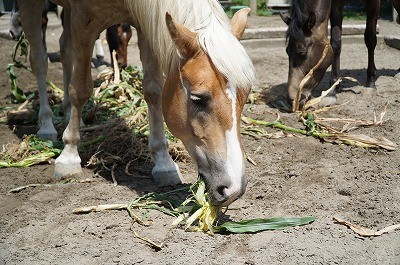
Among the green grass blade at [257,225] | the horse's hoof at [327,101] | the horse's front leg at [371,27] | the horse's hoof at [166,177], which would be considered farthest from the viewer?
the horse's front leg at [371,27]

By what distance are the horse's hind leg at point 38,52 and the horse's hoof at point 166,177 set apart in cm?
141

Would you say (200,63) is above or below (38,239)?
above

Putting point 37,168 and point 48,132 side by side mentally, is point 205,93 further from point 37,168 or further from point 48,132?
point 48,132

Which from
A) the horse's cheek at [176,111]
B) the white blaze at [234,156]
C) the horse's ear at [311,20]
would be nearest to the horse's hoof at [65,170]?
the horse's cheek at [176,111]

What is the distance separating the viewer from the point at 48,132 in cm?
498

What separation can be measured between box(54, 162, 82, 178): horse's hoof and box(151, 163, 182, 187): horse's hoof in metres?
0.63

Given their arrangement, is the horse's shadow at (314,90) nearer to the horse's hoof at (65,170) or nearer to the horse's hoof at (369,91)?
the horse's hoof at (369,91)

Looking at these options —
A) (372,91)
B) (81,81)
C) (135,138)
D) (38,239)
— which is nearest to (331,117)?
(372,91)

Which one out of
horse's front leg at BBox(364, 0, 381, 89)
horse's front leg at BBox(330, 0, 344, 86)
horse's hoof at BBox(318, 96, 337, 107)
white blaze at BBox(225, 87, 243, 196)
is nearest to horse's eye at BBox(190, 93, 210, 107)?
white blaze at BBox(225, 87, 243, 196)

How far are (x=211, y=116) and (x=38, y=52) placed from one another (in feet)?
8.82

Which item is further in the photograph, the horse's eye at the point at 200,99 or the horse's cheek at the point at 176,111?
the horse's cheek at the point at 176,111

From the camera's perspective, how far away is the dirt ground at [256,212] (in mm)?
2932

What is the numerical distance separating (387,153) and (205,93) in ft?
6.96

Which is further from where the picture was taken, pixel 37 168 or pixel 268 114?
pixel 268 114
